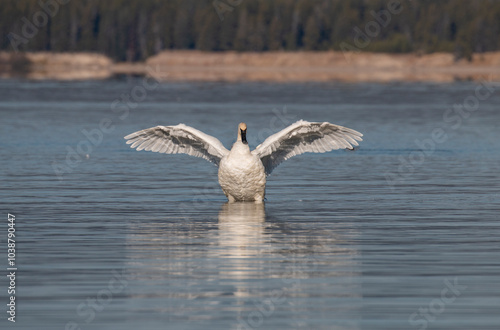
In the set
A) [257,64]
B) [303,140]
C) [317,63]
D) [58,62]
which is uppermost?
[58,62]

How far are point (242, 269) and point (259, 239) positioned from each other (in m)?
2.41

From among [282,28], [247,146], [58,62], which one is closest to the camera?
[247,146]

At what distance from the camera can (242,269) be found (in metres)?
14.4

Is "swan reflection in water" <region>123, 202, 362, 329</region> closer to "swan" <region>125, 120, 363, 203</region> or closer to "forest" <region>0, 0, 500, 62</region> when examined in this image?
"swan" <region>125, 120, 363, 203</region>

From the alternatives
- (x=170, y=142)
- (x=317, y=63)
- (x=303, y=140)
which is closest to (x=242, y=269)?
(x=303, y=140)

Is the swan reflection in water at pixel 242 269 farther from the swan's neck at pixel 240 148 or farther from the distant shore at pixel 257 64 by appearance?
the distant shore at pixel 257 64

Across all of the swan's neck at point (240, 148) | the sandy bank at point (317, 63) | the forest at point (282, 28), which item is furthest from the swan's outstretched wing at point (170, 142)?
the forest at point (282, 28)

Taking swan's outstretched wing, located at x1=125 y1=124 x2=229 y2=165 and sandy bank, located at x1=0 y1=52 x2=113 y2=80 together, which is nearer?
swan's outstretched wing, located at x1=125 y1=124 x2=229 y2=165

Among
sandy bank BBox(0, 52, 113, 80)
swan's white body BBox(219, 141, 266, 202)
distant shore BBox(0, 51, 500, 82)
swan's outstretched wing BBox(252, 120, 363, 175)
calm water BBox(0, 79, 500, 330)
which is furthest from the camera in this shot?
sandy bank BBox(0, 52, 113, 80)

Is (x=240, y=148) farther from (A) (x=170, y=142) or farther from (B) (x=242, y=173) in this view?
(A) (x=170, y=142)

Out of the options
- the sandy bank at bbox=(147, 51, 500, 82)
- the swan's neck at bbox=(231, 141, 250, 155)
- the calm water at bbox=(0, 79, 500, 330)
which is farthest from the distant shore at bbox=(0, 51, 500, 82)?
the swan's neck at bbox=(231, 141, 250, 155)

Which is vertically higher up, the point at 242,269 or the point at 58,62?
the point at 58,62

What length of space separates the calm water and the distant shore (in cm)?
11054

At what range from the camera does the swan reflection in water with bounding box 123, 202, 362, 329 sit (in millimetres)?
12383
